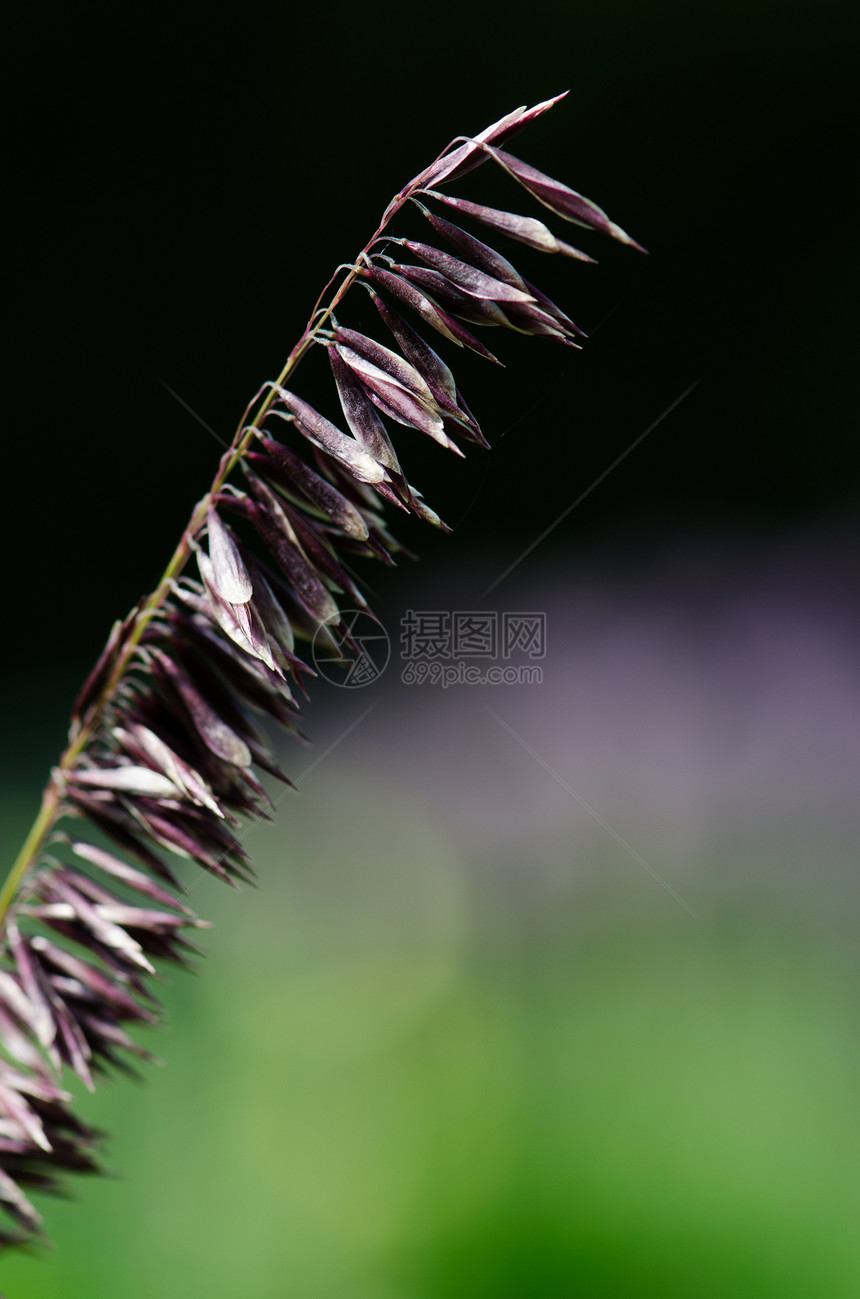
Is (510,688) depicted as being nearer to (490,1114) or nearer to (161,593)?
(490,1114)

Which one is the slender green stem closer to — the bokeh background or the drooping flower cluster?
the drooping flower cluster

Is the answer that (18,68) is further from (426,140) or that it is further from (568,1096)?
(568,1096)

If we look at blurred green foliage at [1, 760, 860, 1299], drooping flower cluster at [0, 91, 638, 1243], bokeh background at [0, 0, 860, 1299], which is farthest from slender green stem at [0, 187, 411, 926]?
blurred green foliage at [1, 760, 860, 1299]

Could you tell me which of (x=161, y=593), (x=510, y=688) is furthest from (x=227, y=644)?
(x=510, y=688)

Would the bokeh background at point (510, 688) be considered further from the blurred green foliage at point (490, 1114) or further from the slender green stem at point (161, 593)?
the slender green stem at point (161, 593)

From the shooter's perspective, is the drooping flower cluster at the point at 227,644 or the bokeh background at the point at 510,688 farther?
the bokeh background at the point at 510,688

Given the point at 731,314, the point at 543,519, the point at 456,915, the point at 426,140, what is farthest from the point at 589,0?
the point at 456,915

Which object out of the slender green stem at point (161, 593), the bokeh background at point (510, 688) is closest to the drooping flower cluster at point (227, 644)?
the slender green stem at point (161, 593)
